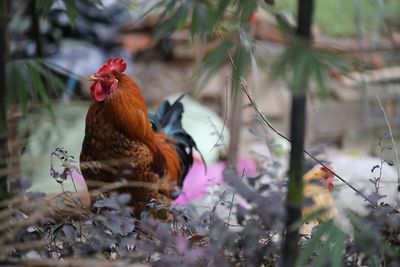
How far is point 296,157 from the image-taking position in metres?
1.23

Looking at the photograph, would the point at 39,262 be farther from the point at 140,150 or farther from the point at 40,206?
the point at 140,150

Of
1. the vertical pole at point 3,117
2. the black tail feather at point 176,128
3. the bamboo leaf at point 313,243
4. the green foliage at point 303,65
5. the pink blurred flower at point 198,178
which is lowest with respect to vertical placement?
the pink blurred flower at point 198,178

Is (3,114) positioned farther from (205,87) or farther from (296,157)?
(205,87)

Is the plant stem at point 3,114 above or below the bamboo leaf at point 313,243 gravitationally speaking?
above

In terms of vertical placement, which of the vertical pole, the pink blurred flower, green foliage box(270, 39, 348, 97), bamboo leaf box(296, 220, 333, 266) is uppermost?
green foliage box(270, 39, 348, 97)

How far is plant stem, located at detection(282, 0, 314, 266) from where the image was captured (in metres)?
1.19

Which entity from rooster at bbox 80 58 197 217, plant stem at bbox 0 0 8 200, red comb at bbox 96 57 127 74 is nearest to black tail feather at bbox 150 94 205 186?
rooster at bbox 80 58 197 217

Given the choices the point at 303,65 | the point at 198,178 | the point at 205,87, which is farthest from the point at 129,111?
the point at 303,65

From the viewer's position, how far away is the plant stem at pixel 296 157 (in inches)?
47.0

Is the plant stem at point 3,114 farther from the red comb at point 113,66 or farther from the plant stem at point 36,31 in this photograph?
the plant stem at point 36,31

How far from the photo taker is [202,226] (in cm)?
164

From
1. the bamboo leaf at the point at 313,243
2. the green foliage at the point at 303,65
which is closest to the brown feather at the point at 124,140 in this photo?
the bamboo leaf at the point at 313,243

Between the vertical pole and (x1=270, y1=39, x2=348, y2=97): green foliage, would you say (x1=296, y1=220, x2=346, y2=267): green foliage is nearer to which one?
(x1=270, y1=39, x2=348, y2=97): green foliage

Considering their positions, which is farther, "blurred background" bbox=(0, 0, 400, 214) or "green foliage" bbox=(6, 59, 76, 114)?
"blurred background" bbox=(0, 0, 400, 214)
